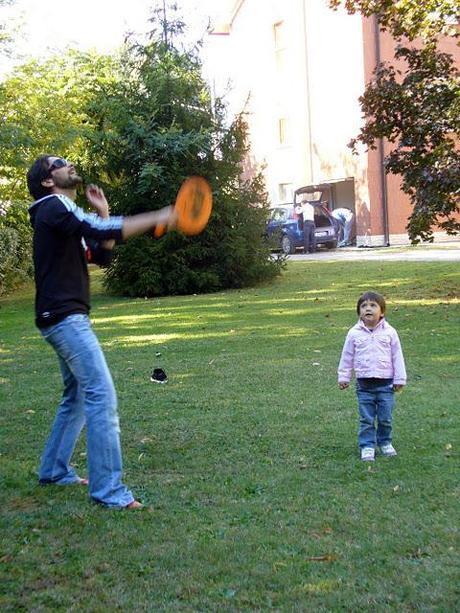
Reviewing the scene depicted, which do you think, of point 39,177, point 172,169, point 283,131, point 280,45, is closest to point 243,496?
point 39,177

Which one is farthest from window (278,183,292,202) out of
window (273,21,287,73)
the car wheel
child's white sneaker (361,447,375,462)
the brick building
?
child's white sneaker (361,447,375,462)

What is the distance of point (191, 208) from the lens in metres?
4.72

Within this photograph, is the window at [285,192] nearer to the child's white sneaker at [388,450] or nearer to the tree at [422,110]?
the tree at [422,110]

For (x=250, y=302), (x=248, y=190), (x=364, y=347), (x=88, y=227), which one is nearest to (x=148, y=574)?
(x=88, y=227)

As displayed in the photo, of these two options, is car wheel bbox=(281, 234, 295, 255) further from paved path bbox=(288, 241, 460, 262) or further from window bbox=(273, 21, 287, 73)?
window bbox=(273, 21, 287, 73)

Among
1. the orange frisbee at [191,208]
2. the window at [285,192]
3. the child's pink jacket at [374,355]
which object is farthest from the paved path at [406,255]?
the orange frisbee at [191,208]

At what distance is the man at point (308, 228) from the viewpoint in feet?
A: 102

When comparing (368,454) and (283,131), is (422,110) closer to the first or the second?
(368,454)

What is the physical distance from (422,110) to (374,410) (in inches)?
394

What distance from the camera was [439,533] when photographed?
13.9ft

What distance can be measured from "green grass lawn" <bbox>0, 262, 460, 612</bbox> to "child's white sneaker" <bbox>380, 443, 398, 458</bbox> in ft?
0.36

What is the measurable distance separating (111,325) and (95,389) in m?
9.62

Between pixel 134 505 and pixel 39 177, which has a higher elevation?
pixel 39 177

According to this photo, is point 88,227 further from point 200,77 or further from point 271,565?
point 200,77
